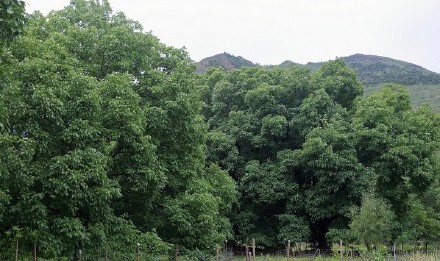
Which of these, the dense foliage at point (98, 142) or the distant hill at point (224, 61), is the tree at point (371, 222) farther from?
the distant hill at point (224, 61)

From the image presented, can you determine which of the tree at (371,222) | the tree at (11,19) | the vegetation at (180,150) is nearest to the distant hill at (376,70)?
the vegetation at (180,150)

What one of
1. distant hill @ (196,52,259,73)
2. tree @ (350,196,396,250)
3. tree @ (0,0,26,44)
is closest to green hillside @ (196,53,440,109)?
distant hill @ (196,52,259,73)

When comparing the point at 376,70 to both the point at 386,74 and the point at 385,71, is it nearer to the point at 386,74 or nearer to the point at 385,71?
the point at 385,71

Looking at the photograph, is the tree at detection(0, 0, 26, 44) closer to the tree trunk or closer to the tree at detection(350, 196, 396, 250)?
the tree at detection(350, 196, 396, 250)

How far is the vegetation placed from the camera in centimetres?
1443

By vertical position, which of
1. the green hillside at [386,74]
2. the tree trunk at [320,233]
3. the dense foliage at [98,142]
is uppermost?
the green hillside at [386,74]

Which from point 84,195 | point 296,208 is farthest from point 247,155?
point 84,195

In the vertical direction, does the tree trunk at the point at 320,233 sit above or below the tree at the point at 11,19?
below

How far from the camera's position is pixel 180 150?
2144 centimetres

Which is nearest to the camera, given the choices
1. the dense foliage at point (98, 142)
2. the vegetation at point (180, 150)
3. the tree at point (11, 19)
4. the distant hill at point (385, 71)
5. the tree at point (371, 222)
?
the tree at point (11, 19)

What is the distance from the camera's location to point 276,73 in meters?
33.3

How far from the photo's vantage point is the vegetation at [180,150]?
14.4 meters

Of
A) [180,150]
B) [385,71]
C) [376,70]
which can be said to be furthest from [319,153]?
[376,70]

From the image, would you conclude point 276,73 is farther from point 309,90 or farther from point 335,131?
point 335,131
